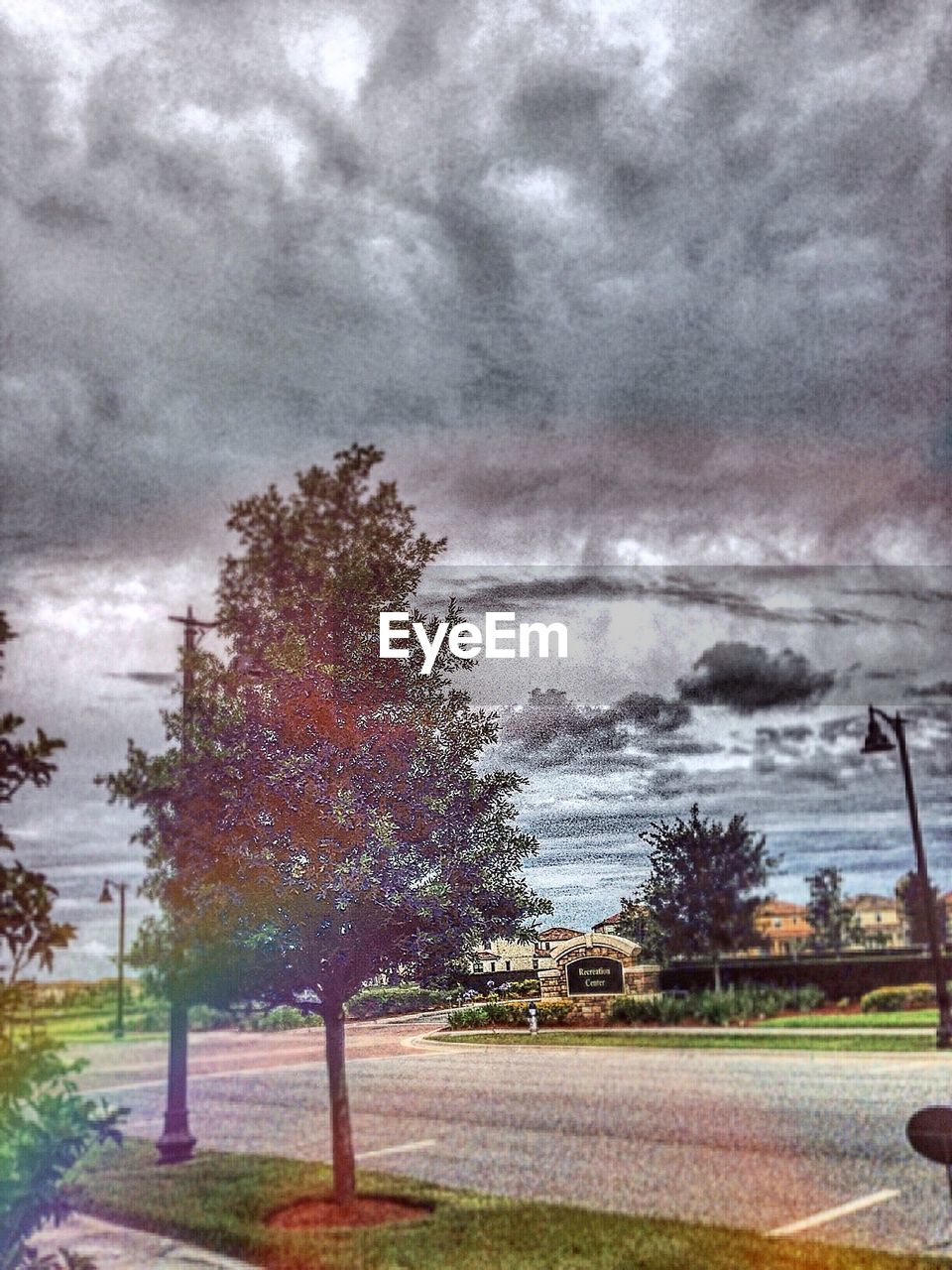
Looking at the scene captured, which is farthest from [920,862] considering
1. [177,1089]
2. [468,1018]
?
[177,1089]

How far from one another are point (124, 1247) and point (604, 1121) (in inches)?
50.8

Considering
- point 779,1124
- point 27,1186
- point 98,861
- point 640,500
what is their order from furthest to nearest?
point 640,500 < point 779,1124 < point 98,861 < point 27,1186

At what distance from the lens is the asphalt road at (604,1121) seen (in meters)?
3.29

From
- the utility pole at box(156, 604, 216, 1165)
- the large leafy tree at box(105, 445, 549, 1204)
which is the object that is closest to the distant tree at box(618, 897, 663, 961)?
the large leafy tree at box(105, 445, 549, 1204)

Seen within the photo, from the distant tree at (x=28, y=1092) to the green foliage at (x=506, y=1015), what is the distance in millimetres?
1022

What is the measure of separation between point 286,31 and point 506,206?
77 cm

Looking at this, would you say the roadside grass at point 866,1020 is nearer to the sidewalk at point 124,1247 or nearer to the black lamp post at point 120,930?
the sidewalk at point 124,1247

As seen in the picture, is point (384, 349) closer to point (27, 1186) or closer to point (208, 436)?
point (208, 436)

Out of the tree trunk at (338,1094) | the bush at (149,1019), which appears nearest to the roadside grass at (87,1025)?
the bush at (149,1019)

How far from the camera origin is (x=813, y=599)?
3691mm

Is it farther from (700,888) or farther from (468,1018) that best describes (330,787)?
(700,888)

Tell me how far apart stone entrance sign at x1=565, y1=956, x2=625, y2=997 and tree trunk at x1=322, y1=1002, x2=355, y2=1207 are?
2.09 ft

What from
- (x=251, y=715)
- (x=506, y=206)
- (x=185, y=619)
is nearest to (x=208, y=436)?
(x=185, y=619)

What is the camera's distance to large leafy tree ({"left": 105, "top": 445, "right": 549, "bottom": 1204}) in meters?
3.26
